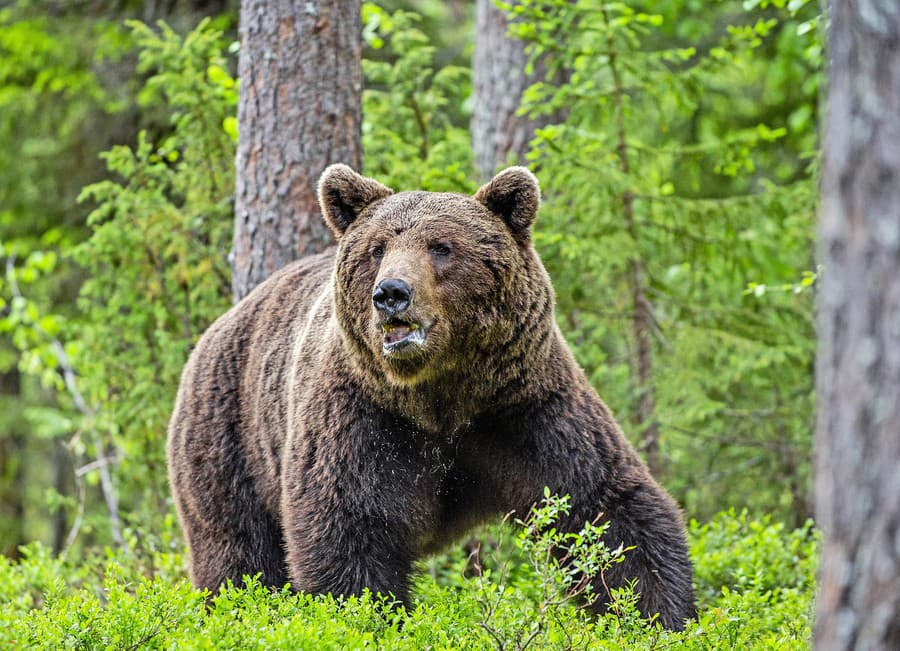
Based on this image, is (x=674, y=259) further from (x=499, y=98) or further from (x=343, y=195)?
(x=343, y=195)

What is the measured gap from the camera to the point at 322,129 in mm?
7781

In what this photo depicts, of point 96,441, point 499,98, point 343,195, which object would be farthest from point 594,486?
point 96,441

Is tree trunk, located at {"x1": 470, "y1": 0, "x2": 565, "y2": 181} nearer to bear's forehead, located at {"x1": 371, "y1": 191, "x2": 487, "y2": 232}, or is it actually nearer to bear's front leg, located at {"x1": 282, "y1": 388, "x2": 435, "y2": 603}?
bear's forehead, located at {"x1": 371, "y1": 191, "x2": 487, "y2": 232}

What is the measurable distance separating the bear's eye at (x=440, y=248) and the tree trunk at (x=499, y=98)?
4944mm

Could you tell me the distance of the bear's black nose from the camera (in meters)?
4.95

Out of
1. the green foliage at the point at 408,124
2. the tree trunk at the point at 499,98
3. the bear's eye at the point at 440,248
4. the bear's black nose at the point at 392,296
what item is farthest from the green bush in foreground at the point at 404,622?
the tree trunk at the point at 499,98

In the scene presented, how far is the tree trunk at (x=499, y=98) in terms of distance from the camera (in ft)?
34.1

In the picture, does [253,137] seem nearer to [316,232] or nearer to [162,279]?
[316,232]

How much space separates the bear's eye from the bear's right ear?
0.68 metres

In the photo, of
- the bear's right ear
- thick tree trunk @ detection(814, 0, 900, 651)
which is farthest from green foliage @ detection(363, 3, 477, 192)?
thick tree trunk @ detection(814, 0, 900, 651)

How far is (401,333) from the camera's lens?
201 inches

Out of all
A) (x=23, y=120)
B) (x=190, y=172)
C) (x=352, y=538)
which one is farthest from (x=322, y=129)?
(x=23, y=120)

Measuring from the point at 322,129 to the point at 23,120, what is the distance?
713cm

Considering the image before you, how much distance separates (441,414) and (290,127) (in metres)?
3.07
